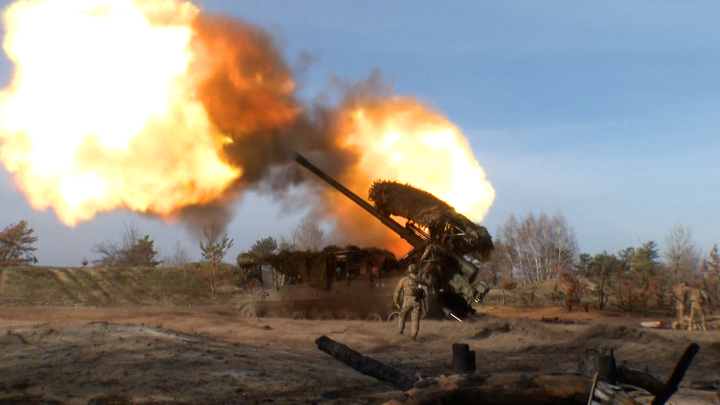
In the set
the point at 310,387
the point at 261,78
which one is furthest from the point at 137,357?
the point at 261,78

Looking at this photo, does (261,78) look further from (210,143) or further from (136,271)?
(136,271)

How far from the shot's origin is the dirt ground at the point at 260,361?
6.69 meters

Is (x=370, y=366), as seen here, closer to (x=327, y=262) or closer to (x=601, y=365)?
(x=601, y=365)

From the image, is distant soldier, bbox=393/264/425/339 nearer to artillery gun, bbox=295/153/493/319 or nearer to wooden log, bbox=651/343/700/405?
artillery gun, bbox=295/153/493/319

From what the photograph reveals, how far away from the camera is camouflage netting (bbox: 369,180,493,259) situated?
57.7ft

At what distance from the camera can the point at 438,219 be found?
17.6 m

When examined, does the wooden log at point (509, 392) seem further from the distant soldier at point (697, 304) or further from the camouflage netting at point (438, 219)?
the distant soldier at point (697, 304)

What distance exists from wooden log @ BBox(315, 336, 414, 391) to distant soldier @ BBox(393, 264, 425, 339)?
5005mm

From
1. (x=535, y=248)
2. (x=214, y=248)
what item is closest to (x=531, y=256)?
(x=535, y=248)

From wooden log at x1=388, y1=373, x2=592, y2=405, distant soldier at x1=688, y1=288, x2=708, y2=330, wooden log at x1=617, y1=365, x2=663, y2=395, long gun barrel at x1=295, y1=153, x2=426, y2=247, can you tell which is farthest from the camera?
long gun barrel at x1=295, y1=153, x2=426, y2=247

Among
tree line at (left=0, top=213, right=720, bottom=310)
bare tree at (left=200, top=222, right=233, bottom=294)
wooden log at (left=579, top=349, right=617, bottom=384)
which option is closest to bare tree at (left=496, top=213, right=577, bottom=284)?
tree line at (left=0, top=213, right=720, bottom=310)

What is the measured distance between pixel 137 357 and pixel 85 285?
28.1 meters

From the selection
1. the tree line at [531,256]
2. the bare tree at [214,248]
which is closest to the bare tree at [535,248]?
the tree line at [531,256]

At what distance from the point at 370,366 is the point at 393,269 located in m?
11.3
